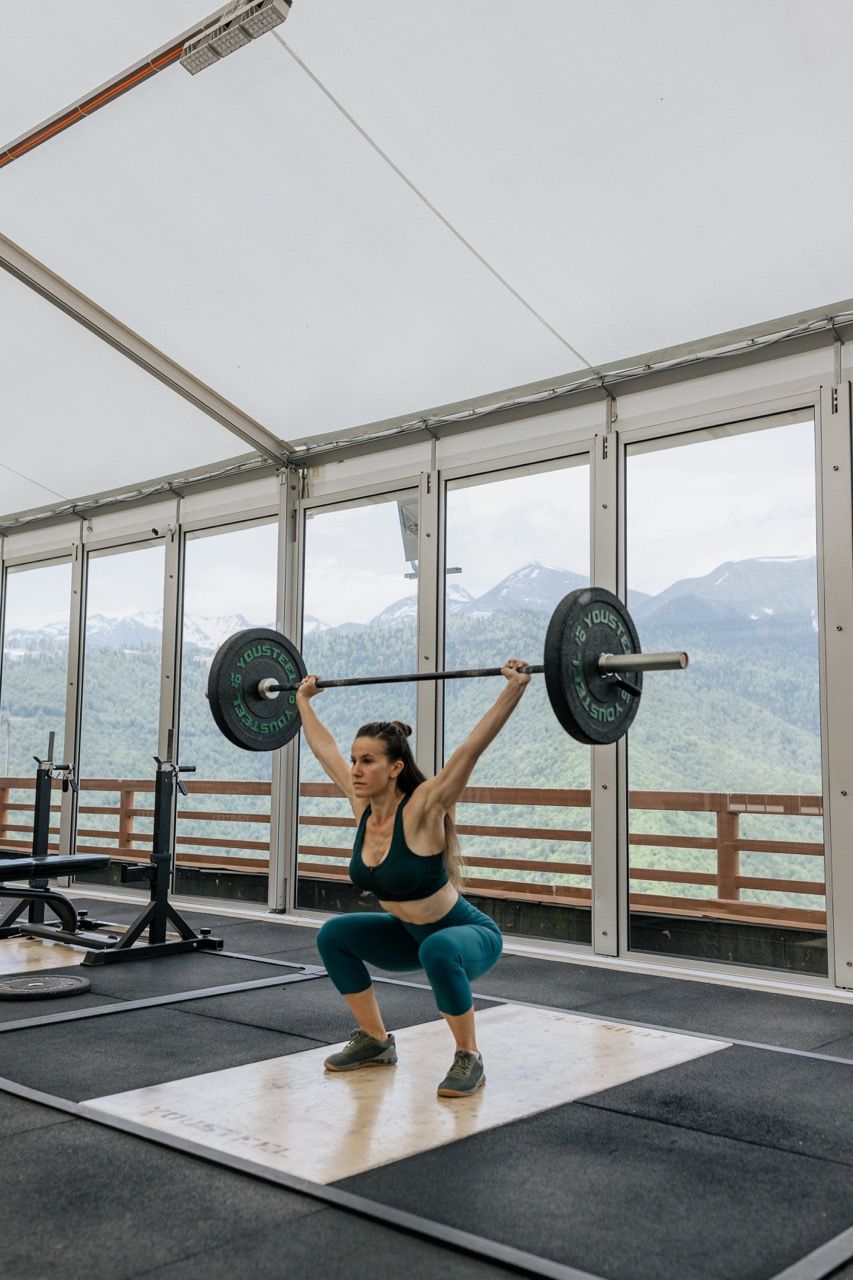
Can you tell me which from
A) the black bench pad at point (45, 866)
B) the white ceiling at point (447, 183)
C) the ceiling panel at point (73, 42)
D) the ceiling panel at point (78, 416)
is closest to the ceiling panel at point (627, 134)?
the white ceiling at point (447, 183)

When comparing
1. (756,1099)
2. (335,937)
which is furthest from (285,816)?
(756,1099)

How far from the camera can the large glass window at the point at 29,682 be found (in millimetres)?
7305

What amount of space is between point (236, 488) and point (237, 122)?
265cm

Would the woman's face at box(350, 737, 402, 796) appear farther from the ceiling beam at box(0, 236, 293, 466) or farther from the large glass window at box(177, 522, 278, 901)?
the large glass window at box(177, 522, 278, 901)

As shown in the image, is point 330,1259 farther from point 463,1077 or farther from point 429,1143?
point 463,1077

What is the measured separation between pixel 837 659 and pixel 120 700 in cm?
441

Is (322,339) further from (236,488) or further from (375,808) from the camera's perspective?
(375,808)

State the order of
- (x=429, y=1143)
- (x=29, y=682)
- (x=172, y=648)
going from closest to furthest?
(x=429, y=1143), (x=172, y=648), (x=29, y=682)

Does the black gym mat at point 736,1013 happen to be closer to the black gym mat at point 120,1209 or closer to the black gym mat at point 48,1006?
the black gym mat at point 48,1006

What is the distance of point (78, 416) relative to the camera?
5.77 metres

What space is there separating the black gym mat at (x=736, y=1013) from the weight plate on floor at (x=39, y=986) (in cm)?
167

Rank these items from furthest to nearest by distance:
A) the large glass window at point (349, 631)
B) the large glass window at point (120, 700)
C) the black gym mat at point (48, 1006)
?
1. the large glass window at point (120, 700)
2. the large glass window at point (349, 631)
3. the black gym mat at point (48, 1006)

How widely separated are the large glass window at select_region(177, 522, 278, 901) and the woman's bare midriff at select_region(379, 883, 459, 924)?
10.2 ft

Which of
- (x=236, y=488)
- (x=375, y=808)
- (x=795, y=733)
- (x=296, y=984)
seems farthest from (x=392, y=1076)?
(x=236, y=488)
